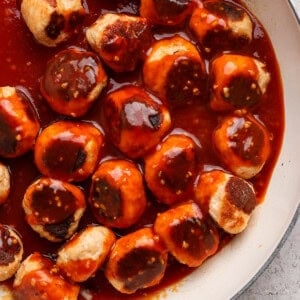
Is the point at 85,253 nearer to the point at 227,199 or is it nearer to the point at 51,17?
the point at 227,199

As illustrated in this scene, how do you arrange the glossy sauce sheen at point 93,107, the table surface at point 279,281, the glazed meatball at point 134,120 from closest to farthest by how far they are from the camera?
1. the glazed meatball at point 134,120
2. the glossy sauce sheen at point 93,107
3. the table surface at point 279,281

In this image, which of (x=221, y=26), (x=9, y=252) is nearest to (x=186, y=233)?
(x=9, y=252)

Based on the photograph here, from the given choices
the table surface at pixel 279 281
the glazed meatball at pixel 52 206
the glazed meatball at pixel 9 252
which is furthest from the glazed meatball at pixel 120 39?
the table surface at pixel 279 281

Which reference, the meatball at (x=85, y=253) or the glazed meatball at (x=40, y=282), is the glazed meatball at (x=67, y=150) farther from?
the glazed meatball at (x=40, y=282)

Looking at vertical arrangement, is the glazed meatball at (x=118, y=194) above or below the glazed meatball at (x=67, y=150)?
below

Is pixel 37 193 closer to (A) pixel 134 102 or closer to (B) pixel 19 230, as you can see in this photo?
(B) pixel 19 230

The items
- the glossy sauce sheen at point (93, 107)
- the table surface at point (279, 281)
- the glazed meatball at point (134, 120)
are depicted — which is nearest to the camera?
the glazed meatball at point (134, 120)
